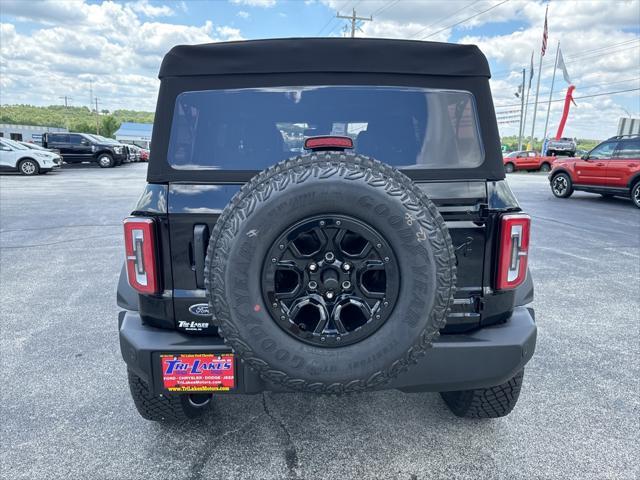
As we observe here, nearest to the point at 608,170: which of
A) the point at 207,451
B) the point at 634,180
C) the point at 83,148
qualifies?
the point at 634,180

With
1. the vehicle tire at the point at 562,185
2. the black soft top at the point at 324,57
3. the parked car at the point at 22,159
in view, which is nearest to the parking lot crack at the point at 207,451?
the black soft top at the point at 324,57

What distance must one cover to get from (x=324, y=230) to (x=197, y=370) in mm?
873

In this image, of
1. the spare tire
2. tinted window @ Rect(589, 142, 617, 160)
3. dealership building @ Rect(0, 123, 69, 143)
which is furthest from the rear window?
dealership building @ Rect(0, 123, 69, 143)

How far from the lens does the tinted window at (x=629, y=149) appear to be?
11672 mm

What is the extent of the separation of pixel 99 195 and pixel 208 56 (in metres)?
12.1

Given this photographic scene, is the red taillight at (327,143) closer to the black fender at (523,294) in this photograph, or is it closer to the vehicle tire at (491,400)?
the black fender at (523,294)

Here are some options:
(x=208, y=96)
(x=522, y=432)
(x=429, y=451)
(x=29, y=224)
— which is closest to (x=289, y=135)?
(x=208, y=96)

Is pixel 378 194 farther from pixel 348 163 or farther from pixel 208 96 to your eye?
pixel 208 96

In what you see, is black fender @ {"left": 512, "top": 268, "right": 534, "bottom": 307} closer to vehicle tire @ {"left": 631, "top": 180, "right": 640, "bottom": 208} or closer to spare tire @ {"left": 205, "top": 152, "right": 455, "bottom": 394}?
spare tire @ {"left": 205, "top": 152, "right": 455, "bottom": 394}

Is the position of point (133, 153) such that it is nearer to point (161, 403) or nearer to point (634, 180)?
point (634, 180)

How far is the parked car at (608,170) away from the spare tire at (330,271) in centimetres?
1241

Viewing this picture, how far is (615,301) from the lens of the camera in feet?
15.6

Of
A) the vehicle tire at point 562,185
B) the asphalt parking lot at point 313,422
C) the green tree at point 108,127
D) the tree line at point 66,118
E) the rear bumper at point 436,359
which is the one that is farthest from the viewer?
the tree line at point 66,118

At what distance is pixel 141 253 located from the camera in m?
2.12
